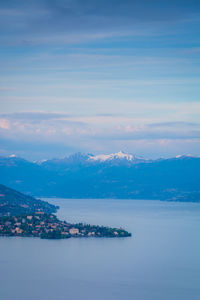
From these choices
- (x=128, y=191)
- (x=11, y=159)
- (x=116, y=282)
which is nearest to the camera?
(x=116, y=282)

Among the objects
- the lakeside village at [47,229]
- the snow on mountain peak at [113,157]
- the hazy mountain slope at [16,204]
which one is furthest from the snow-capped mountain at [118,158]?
the lakeside village at [47,229]

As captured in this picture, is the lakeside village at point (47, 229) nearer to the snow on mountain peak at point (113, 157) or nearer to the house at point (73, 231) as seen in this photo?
the house at point (73, 231)

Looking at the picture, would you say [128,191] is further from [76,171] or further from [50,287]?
[50,287]

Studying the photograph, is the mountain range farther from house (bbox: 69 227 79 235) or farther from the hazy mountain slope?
house (bbox: 69 227 79 235)

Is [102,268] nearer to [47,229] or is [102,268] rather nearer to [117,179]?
A: [47,229]

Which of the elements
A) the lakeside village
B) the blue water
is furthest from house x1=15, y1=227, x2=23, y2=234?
the blue water

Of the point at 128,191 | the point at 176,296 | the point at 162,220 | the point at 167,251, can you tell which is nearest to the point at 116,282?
the point at 176,296

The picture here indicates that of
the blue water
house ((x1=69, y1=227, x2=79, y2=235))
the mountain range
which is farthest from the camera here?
the mountain range
